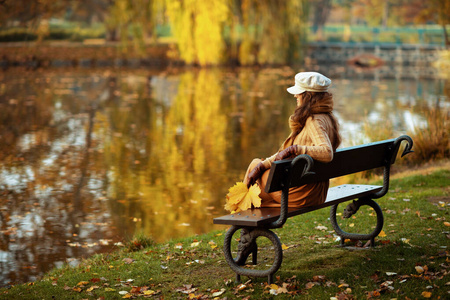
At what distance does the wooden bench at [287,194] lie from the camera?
431 centimetres

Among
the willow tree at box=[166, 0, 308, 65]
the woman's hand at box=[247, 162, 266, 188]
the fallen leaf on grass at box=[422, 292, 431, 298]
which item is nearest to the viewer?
the fallen leaf on grass at box=[422, 292, 431, 298]

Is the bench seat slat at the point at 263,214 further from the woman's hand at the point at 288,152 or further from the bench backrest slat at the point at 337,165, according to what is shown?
the woman's hand at the point at 288,152

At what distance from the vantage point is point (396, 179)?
878 cm

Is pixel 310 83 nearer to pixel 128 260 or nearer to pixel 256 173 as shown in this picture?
pixel 256 173

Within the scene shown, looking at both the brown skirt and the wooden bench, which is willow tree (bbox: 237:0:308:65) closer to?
the wooden bench

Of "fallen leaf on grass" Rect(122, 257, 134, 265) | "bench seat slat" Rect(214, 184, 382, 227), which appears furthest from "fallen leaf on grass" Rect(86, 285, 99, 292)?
"bench seat slat" Rect(214, 184, 382, 227)

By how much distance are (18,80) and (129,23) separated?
7.36m

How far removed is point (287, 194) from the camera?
4.39m

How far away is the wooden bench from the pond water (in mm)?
2315

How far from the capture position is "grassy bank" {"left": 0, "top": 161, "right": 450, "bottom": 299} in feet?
14.2

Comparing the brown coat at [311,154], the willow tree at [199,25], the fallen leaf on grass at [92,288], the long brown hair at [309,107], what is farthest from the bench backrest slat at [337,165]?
the willow tree at [199,25]

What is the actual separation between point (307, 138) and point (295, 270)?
1038mm

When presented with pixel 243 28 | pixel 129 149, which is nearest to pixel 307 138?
pixel 129 149

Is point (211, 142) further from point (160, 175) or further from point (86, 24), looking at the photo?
point (86, 24)
